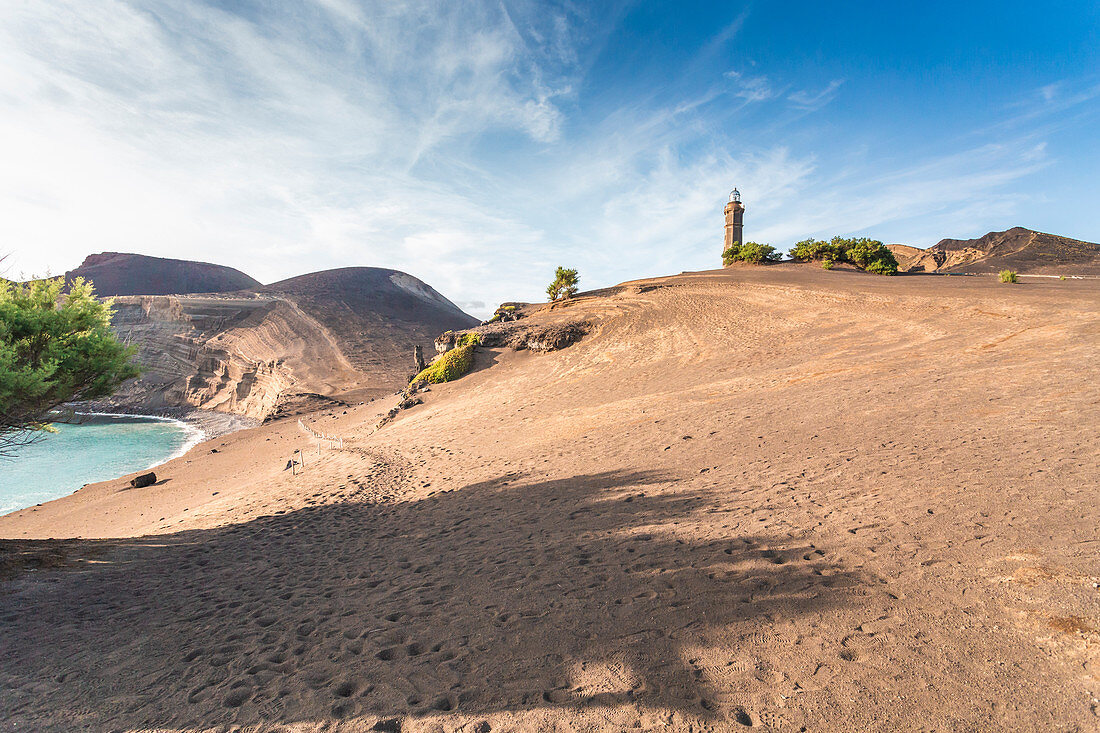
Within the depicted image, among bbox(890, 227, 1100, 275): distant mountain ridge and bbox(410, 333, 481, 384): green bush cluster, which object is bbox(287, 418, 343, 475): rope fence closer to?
bbox(410, 333, 481, 384): green bush cluster

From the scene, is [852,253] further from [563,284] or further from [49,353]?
[49,353]

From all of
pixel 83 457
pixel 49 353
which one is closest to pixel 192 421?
pixel 83 457

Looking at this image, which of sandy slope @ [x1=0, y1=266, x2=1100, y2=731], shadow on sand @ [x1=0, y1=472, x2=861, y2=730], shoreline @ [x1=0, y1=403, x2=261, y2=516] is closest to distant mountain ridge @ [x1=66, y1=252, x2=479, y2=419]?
shoreline @ [x1=0, y1=403, x2=261, y2=516]

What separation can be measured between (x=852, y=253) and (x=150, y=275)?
399 feet

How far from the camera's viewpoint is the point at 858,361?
1479 cm

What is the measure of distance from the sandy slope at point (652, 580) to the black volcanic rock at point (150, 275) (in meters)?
95.2

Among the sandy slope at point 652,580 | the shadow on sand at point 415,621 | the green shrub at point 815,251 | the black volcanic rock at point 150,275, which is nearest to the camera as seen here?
the sandy slope at point 652,580

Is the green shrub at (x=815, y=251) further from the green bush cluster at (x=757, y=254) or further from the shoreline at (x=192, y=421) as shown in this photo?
the shoreline at (x=192, y=421)

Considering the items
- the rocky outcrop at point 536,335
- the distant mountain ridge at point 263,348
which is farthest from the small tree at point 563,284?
the distant mountain ridge at point 263,348

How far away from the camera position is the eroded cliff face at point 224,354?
46.1 m

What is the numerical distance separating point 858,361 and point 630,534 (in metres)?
12.5

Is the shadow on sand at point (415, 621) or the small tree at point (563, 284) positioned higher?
the small tree at point (563, 284)

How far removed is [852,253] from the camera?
37.8 metres

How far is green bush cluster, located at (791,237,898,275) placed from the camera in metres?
34.9
